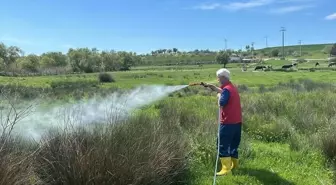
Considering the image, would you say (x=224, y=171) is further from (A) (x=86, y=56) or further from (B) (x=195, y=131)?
(A) (x=86, y=56)

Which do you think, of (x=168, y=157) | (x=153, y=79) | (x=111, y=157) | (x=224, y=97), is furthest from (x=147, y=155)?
(x=153, y=79)

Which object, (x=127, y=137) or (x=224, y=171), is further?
(x=224, y=171)

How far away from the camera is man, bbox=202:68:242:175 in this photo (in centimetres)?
917

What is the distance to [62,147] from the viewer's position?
6.87m

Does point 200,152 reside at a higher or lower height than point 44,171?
lower

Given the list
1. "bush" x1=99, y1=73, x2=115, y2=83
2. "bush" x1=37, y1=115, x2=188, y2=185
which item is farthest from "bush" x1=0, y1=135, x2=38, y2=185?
"bush" x1=99, y1=73, x2=115, y2=83

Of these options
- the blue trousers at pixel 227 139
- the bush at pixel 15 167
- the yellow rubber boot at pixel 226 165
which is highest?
the bush at pixel 15 167

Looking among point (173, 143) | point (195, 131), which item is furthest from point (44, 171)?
point (195, 131)

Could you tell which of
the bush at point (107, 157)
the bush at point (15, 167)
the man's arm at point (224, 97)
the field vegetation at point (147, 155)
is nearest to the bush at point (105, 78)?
the field vegetation at point (147, 155)

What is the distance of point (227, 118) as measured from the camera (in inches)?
365

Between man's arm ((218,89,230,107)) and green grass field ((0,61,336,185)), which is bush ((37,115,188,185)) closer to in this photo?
green grass field ((0,61,336,185))

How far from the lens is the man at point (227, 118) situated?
9172 millimetres

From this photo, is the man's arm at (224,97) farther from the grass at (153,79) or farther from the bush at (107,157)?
the grass at (153,79)

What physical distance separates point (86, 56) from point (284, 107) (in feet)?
399
